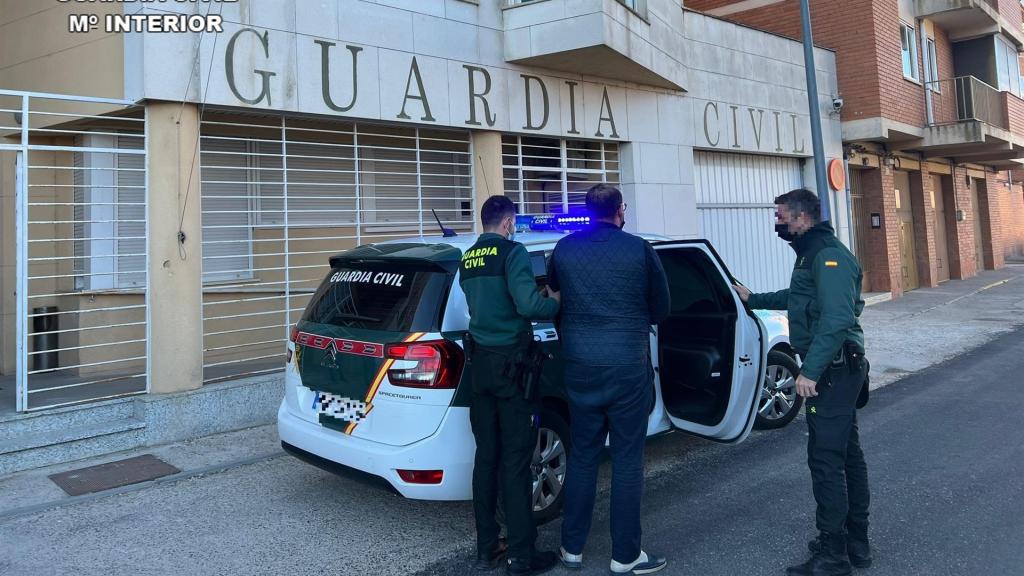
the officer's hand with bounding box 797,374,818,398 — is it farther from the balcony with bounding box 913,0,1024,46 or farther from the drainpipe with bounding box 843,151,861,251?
the balcony with bounding box 913,0,1024,46

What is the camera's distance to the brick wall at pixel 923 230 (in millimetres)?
18172

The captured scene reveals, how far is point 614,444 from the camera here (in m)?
3.71

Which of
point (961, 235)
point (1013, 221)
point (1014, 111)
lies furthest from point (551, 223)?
point (1013, 221)

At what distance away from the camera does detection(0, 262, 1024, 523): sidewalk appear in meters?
5.33

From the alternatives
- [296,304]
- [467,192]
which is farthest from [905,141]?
[296,304]

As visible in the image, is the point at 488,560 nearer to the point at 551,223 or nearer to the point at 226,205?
the point at 551,223

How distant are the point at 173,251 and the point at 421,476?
383 cm

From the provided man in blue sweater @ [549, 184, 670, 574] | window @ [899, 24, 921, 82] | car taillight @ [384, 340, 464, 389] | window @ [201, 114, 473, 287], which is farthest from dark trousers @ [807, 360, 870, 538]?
window @ [899, 24, 921, 82]

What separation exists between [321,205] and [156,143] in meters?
2.38

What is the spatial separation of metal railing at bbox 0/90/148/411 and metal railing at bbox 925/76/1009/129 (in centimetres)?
1670

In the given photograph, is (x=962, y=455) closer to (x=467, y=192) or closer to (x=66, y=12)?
(x=467, y=192)

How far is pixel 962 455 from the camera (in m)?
5.49

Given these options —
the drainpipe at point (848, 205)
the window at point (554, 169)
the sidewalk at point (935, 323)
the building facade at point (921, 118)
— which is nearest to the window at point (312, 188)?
the window at point (554, 169)

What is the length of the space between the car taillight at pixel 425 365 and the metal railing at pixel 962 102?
16.9 m
